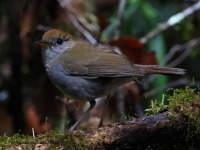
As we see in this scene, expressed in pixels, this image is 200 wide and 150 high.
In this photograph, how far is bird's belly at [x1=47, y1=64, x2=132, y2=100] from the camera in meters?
3.62

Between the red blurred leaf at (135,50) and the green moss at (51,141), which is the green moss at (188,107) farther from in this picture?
the red blurred leaf at (135,50)

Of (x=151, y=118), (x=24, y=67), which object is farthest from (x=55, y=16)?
(x=151, y=118)

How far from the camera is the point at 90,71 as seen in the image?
12.1 feet

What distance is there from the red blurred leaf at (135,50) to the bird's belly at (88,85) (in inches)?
50.8

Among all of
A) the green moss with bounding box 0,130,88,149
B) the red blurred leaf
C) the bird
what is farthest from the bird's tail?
the red blurred leaf

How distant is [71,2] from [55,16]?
268 millimetres

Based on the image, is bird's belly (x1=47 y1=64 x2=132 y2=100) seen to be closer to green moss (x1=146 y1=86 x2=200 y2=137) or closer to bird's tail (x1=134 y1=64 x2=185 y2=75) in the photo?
bird's tail (x1=134 y1=64 x2=185 y2=75)

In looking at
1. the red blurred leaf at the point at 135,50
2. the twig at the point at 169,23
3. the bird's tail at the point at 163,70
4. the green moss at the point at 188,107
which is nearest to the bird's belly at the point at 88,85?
the bird's tail at the point at 163,70

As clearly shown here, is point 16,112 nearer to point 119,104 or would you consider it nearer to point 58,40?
point 119,104

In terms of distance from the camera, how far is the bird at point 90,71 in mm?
3596

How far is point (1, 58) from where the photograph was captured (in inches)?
259

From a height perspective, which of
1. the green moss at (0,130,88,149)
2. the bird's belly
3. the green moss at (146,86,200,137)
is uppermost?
the bird's belly

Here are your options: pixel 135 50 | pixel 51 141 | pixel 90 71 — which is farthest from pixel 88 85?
pixel 135 50

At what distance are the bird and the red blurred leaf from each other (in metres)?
1.13
